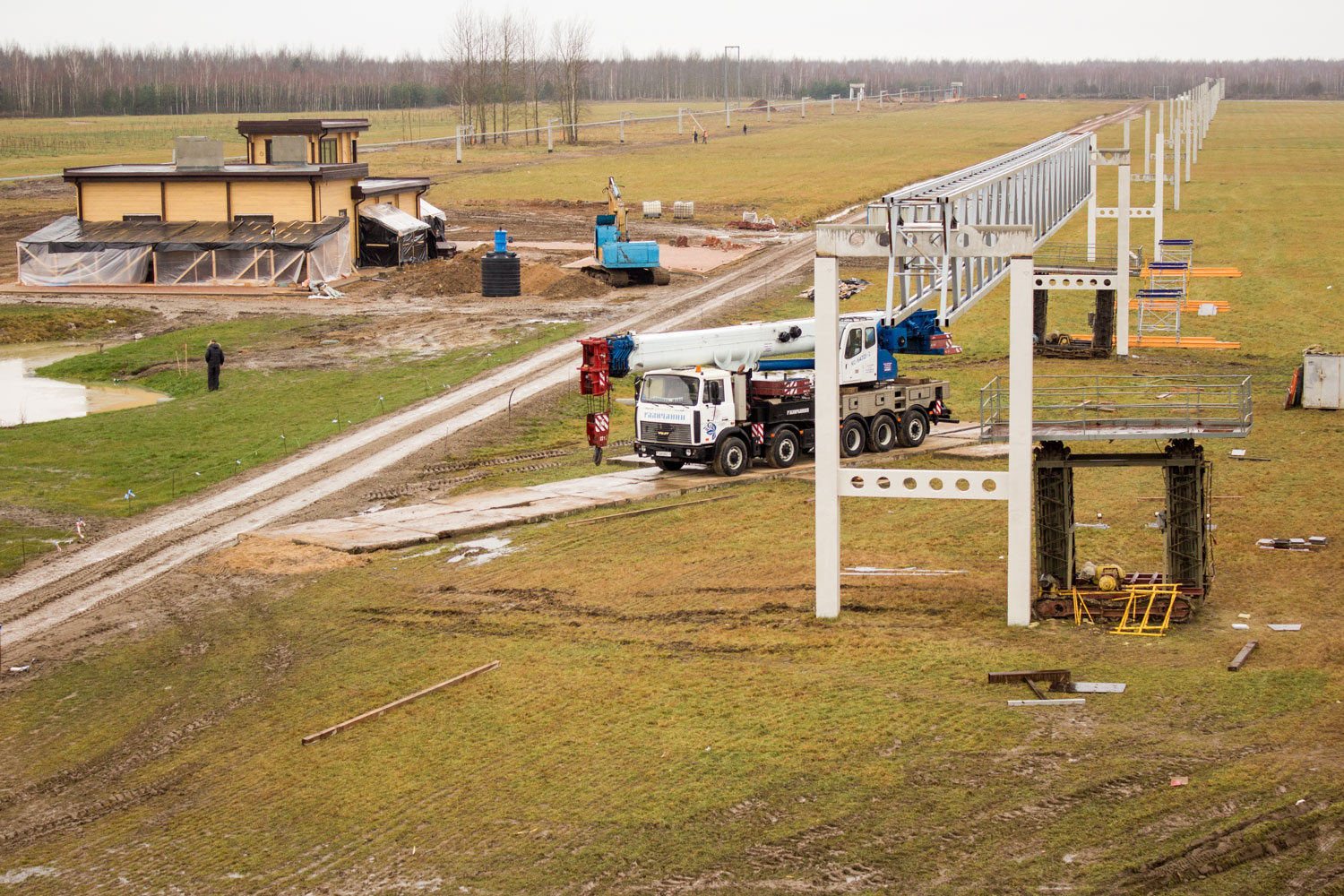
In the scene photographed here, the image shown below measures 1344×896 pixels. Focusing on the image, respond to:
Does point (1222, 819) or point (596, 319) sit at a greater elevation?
point (596, 319)

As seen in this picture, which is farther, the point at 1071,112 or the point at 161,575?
the point at 1071,112

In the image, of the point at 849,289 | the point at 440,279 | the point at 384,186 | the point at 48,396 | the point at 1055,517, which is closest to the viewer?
the point at 1055,517

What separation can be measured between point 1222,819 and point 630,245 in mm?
52683

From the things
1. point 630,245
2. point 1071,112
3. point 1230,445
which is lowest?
point 1230,445

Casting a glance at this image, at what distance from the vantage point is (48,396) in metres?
47.4

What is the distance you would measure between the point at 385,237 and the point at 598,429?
3907cm

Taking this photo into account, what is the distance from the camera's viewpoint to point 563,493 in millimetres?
33281

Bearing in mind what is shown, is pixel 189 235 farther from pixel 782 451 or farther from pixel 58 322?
Answer: pixel 782 451

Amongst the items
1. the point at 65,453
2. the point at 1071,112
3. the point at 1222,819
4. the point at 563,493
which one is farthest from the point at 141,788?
the point at 1071,112

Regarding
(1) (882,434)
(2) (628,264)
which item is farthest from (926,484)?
(2) (628,264)

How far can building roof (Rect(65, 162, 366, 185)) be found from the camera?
64.8 meters

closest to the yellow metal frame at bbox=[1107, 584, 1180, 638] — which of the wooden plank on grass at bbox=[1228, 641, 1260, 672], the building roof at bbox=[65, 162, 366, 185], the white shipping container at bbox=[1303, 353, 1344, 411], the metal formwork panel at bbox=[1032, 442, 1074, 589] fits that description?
the metal formwork panel at bbox=[1032, 442, 1074, 589]

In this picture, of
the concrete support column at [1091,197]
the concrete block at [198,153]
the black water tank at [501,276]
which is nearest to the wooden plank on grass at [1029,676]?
the concrete support column at [1091,197]

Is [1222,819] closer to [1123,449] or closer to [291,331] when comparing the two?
[1123,449]
